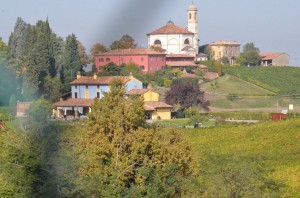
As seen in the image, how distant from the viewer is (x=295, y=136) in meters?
26.2

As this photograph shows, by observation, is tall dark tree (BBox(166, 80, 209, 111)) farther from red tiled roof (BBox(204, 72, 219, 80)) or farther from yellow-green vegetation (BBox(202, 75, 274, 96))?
red tiled roof (BBox(204, 72, 219, 80))

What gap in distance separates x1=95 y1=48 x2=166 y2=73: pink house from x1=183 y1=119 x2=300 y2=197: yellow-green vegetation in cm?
2095

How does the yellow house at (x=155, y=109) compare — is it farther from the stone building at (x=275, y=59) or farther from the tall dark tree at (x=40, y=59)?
the stone building at (x=275, y=59)

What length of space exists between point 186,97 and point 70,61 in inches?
224

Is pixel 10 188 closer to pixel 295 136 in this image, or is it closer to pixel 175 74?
pixel 295 136

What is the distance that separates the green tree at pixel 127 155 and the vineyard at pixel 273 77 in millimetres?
31027

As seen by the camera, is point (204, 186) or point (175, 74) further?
point (175, 74)

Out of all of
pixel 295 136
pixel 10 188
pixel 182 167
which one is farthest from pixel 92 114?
pixel 295 136

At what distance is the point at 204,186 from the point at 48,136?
3.34 m

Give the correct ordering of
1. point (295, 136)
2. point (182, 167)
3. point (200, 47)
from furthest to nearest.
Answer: point (200, 47), point (295, 136), point (182, 167)

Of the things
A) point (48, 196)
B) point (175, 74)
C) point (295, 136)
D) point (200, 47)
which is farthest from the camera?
point (200, 47)

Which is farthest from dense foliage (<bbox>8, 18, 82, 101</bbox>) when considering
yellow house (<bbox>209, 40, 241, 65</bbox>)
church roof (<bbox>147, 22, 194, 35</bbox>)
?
yellow house (<bbox>209, 40, 241, 65</bbox>)

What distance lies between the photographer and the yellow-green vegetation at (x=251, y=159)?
1516 cm

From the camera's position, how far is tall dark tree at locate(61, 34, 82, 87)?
129 feet
